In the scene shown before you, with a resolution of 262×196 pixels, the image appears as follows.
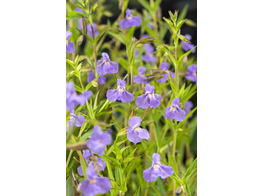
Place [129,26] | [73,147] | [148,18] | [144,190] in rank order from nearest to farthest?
[73,147], [144,190], [129,26], [148,18]

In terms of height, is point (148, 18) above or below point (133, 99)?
above

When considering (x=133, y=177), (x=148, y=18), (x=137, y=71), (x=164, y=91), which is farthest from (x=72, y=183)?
(x=148, y=18)

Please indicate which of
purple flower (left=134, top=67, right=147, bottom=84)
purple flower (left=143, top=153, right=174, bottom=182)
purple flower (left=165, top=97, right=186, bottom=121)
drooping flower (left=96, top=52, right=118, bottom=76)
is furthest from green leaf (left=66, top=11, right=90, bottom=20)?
purple flower (left=143, top=153, right=174, bottom=182)

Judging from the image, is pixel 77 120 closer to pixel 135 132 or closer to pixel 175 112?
pixel 135 132

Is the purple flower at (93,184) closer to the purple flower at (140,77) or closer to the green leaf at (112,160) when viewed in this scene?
the green leaf at (112,160)

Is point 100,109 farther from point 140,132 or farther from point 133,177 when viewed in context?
point 133,177

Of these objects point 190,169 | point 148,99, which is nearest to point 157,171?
point 190,169
